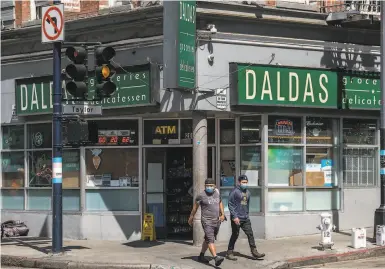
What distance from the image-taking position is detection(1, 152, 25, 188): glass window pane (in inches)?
772

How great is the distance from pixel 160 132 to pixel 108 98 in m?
1.63

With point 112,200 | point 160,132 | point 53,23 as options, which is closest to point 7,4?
point 53,23

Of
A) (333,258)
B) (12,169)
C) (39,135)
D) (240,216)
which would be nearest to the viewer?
(240,216)

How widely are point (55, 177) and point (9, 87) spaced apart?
6409 millimetres

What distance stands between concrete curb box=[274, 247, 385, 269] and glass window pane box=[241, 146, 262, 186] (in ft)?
10.8

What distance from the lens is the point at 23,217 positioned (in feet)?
63.1

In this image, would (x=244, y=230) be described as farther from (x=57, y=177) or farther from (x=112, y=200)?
(x=112, y=200)

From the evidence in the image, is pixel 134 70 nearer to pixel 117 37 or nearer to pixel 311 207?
pixel 117 37

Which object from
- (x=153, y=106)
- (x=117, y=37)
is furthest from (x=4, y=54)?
(x=153, y=106)

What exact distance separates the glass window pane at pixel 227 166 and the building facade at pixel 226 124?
3 centimetres

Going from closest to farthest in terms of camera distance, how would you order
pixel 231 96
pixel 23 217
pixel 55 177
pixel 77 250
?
pixel 55 177 → pixel 77 250 → pixel 231 96 → pixel 23 217

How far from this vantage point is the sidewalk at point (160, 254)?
1348 cm

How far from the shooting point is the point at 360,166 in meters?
18.6

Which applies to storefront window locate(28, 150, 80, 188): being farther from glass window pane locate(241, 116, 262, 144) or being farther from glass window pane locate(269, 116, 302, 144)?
glass window pane locate(269, 116, 302, 144)
